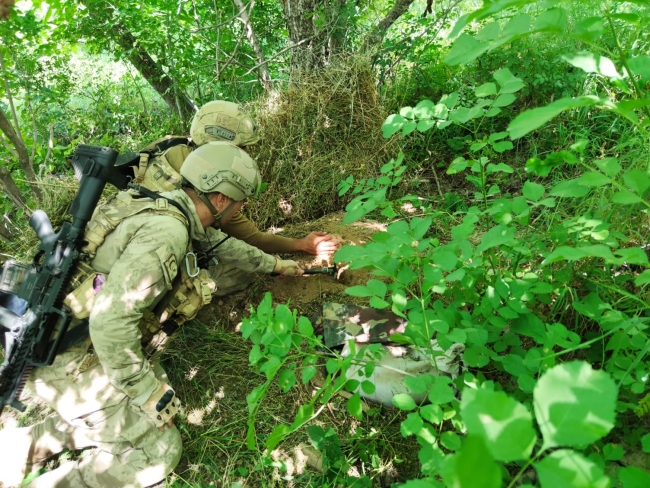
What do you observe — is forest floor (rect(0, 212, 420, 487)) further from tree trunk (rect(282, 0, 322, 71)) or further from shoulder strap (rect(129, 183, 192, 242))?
tree trunk (rect(282, 0, 322, 71))

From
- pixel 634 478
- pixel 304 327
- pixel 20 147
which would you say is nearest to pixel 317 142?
pixel 304 327

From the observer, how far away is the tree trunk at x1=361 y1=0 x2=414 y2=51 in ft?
13.2

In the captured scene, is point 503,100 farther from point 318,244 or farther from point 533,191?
point 318,244

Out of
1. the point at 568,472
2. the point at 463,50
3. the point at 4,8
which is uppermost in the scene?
the point at 4,8

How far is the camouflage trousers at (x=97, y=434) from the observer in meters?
2.37

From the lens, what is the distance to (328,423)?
2.22 meters

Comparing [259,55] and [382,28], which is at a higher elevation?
[259,55]

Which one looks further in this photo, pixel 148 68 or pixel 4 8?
pixel 148 68

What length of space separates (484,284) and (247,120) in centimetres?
248

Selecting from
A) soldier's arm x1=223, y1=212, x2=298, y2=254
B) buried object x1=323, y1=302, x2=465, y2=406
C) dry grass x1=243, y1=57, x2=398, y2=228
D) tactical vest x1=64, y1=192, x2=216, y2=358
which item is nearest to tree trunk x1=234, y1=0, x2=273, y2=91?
dry grass x1=243, y1=57, x2=398, y2=228

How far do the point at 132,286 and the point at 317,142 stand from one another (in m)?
2.33

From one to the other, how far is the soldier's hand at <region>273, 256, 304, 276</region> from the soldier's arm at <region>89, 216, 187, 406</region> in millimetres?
949

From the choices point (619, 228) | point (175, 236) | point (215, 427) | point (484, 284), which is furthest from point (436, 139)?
point (215, 427)

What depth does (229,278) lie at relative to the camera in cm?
331
